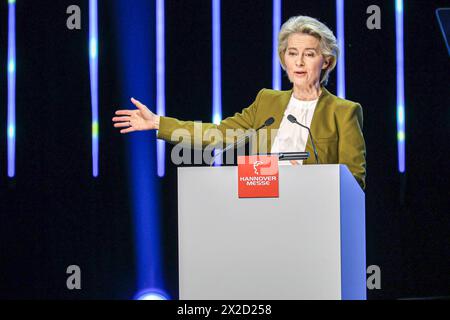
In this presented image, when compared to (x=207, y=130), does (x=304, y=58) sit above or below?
above

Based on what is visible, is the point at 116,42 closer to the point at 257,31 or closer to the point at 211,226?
the point at 257,31

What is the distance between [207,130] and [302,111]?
0.60m

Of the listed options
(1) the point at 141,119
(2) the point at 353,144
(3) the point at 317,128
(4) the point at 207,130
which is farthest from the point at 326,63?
(1) the point at 141,119

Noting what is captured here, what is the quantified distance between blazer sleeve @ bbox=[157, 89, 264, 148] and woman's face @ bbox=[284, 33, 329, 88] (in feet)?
0.78

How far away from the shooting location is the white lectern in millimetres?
2660

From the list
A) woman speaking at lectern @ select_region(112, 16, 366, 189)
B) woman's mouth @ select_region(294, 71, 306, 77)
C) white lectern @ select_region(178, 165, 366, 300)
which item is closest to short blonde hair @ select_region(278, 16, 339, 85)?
woman speaking at lectern @ select_region(112, 16, 366, 189)

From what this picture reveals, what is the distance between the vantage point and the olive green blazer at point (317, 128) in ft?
12.7

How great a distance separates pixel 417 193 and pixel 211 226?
2262mm

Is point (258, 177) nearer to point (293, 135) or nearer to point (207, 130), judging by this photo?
point (293, 135)

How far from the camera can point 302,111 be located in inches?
165

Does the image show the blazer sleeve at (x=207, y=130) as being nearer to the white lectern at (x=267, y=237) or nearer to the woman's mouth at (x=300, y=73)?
the woman's mouth at (x=300, y=73)
